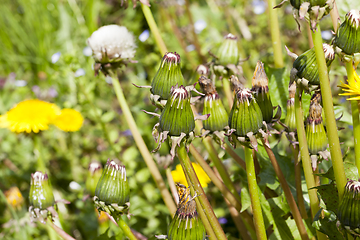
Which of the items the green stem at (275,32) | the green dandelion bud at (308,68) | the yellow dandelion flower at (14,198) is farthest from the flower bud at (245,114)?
the yellow dandelion flower at (14,198)

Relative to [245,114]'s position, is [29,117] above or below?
above

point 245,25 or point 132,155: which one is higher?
point 245,25

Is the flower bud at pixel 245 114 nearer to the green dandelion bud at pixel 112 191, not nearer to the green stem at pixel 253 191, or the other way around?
the green stem at pixel 253 191

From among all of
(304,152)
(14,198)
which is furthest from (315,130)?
(14,198)

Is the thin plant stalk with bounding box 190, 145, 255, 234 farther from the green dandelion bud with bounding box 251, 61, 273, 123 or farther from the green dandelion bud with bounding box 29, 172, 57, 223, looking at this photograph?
the green dandelion bud with bounding box 29, 172, 57, 223

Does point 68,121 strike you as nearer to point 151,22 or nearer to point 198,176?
point 198,176

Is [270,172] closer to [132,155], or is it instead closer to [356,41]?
[356,41]

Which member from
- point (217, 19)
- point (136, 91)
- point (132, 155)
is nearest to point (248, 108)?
point (132, 155)
